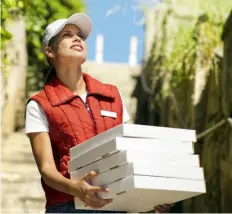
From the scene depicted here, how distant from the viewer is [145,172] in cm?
222

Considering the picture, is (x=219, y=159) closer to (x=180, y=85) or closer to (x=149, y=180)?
(x=180, y=85)

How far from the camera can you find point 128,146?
2264mm

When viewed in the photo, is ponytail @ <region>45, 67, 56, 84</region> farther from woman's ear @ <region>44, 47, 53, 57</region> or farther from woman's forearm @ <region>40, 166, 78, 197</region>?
woman's forearm @ <region>40, 166, 78, 197</region>

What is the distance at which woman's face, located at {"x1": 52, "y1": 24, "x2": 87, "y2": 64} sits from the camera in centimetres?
255

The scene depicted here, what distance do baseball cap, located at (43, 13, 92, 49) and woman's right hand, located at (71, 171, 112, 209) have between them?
515 millimetres

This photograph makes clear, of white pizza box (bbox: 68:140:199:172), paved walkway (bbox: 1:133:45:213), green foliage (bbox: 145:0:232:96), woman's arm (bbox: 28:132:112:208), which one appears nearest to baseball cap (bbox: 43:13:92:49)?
woman's arm (bbox: 28:132:112:208)

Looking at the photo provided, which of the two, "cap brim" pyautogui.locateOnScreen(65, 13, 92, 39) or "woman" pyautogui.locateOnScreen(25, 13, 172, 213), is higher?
"cap brim" pyautogui.locateOnScreen(65, 13, 92, 39)

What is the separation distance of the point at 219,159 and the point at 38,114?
3.81 metres

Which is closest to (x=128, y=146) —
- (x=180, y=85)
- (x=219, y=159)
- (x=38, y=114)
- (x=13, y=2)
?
(x=38, y=114)

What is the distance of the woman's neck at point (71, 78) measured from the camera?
257 cm

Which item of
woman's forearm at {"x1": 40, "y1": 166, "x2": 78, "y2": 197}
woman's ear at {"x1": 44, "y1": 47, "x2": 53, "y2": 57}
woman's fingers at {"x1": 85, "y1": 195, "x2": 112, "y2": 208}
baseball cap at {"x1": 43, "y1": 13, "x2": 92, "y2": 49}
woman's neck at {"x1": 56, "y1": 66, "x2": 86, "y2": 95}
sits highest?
baseball cap at {"x1": 43, "y1": 13, "x2": 92, "y2": 49}

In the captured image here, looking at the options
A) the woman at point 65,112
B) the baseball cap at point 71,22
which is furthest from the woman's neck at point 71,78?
the baseball cap at point 71,22

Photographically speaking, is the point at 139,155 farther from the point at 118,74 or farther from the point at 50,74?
the point at 118,74

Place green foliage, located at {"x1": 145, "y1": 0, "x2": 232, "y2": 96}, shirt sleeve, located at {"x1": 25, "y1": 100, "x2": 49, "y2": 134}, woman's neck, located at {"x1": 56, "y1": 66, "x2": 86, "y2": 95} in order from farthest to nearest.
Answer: green foliage, located at {"x1": 145, "y1": 0, "x2": 232, "y2": 96} → woman's neck, located at {"x1": 56, "y1": 66, "x2": 86, "y2": 95} → shirt sleeve, located at {"x1": 25, "y1": 100, "x2": 49, "y2": 134}
